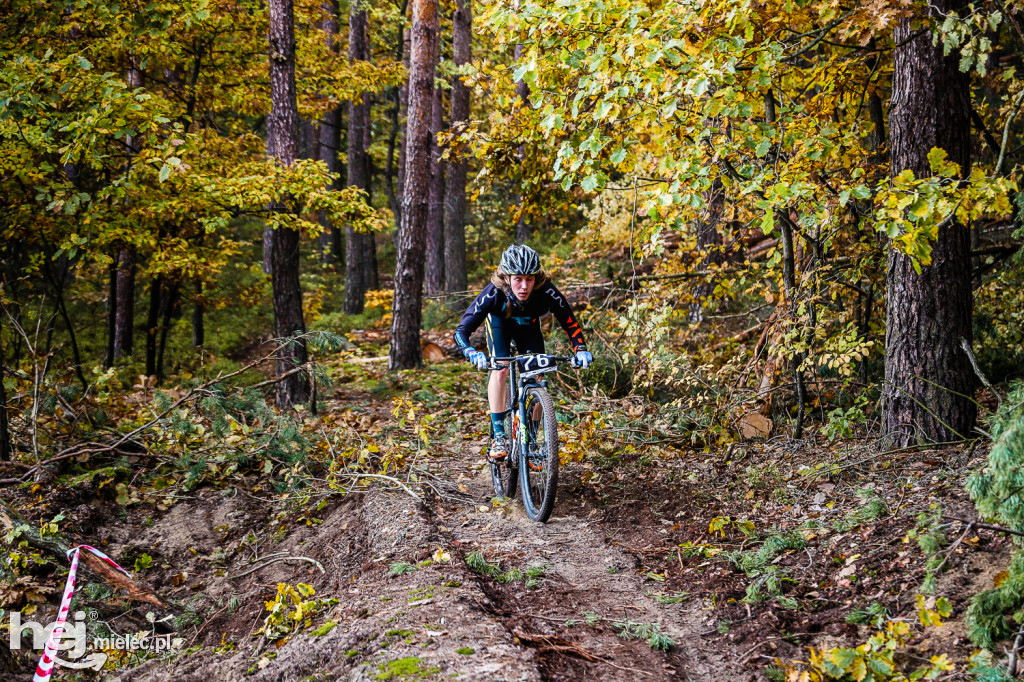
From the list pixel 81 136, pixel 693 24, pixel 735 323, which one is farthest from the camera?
pixel 735 323

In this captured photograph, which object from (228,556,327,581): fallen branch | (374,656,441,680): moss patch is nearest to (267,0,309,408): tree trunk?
(228,556,327,581): fallen branch

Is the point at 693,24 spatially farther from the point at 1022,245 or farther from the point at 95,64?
the point at 95,64

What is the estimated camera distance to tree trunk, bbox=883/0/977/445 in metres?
4.98

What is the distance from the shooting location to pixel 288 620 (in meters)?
3.87

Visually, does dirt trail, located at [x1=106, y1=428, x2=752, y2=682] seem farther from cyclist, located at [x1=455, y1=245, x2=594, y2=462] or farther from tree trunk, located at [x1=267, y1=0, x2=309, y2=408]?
tree trunk, located at [x1=267, y1=0, x2=309, y2=408]

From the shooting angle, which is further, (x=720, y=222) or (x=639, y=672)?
(x=720, y=222)

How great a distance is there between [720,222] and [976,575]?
15.3 ft

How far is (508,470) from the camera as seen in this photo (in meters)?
5.91

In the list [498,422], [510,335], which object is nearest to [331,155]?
[510,335]

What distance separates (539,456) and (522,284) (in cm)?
151

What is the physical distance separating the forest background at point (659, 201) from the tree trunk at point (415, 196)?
0.18 ft

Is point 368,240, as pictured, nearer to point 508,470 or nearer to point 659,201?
point 508,470

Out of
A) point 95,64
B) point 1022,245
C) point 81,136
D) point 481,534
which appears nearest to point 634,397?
point 481,534

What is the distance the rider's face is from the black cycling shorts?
0.41 meters
